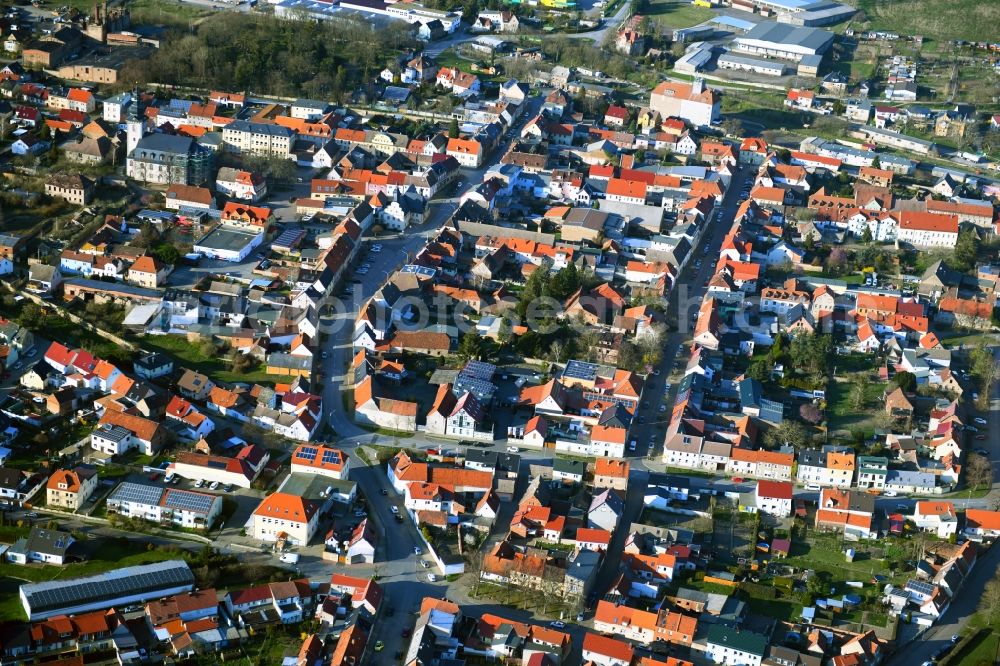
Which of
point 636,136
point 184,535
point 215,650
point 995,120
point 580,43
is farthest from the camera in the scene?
point 580,43

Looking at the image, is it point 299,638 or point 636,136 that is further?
point 636,136

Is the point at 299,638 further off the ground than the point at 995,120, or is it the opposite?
the point at 995,120

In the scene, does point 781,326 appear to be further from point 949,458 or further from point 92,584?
point 92,584

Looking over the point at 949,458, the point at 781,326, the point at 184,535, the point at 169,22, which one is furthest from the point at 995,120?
the point at 184,535

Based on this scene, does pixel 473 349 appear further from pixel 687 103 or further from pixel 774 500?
pixel 687 103

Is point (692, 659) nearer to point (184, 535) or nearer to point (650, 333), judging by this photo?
point (184, 535)

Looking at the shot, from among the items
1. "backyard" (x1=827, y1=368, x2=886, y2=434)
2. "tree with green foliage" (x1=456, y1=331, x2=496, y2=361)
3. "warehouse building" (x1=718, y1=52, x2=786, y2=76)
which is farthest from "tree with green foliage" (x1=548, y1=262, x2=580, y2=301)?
"warehouse building" (x1=718, y1=52, x2=786, y2=76)

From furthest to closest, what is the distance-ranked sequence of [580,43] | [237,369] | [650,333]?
1. [580,43]
2. [650,333]
3. [237,369]

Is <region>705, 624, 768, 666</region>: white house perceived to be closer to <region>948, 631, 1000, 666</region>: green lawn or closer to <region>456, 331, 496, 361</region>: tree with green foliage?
<region>948, 631, 1000, 666</region>: green lawn
